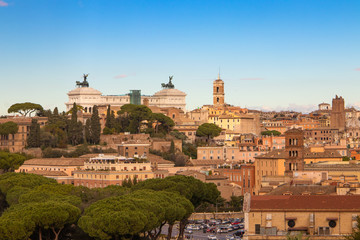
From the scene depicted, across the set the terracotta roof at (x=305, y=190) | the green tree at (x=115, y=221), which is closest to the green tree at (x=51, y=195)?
the green tree at (x=115, y=221)

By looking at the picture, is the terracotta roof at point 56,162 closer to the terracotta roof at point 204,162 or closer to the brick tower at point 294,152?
the terracotta roof at point 204,162

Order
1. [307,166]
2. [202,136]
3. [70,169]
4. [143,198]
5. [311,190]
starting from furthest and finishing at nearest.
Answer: [202,136] < [70,169] < [307,166] < [143,198] < [311,190]

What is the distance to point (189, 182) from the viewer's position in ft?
277

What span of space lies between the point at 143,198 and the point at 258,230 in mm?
17048

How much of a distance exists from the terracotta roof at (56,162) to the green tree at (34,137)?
8736 mm

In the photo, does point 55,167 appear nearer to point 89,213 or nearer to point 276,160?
point 276,160

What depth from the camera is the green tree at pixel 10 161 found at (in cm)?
10881

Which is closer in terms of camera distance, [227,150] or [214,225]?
[214,225]

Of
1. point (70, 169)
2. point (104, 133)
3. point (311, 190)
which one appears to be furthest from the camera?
point (104, 133)

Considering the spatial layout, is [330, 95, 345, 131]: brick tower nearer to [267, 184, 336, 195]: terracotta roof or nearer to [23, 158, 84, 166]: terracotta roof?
[23, 158, 84, 166]: terracotta roof

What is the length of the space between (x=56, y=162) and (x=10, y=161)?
582 cm

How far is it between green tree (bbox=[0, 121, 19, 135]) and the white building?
4091 centimetres

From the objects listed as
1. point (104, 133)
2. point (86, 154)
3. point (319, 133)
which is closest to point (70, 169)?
point (86, 154)

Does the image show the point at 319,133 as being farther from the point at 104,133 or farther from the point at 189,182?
the point at 189,182
